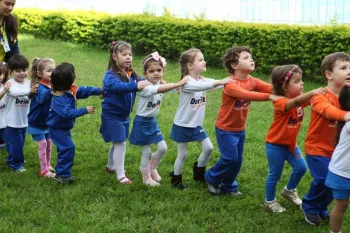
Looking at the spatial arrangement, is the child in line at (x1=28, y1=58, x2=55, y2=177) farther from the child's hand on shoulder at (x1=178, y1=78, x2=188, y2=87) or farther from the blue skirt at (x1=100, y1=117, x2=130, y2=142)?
the child's hand on shoulder at (x1=178, y1=78, x2=188, y2=87)

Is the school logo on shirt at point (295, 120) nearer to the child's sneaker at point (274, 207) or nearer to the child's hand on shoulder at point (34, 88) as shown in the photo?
the child's sneaker at point (274, 207)

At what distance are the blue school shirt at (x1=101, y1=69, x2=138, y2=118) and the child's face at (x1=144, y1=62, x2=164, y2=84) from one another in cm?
21

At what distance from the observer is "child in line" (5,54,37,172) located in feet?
21.1

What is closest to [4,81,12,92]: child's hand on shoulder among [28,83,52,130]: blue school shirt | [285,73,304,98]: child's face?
[28,83,52,130]: blue school shirt

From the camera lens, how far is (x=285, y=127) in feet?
17.5

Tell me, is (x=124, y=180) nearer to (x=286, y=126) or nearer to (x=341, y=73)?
(x=286, y=126)

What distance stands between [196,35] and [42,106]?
334 inches

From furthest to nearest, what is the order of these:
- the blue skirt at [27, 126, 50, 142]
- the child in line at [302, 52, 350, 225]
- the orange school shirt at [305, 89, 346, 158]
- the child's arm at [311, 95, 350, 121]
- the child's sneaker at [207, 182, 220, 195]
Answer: the blue skirt at [27, 126, 50, 142], the child's sneaker at [207, 182, 220, 195], the child in line at [302, 52, 350, 225], the orange school shirt at [305, 89, 346, 158], the child's arm at [311, 95, 350, 121]

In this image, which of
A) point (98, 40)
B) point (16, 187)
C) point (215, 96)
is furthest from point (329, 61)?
point (98, 40)

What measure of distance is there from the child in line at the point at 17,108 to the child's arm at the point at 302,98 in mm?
2938

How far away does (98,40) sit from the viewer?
56.8 ft

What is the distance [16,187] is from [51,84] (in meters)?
1.20

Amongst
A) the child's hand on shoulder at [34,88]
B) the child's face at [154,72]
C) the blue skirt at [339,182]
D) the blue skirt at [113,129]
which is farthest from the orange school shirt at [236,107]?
the child's hand on shoulder at [34,88]

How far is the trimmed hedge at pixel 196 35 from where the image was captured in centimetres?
1198
